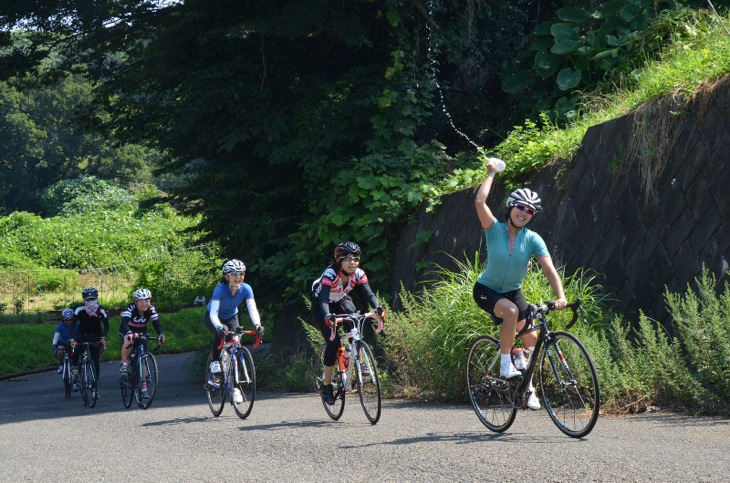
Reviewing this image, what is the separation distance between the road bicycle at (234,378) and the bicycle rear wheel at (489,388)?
10.7 ft

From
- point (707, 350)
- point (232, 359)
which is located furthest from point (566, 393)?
point (232, 359)

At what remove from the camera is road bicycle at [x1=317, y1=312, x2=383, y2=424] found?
9.61 m

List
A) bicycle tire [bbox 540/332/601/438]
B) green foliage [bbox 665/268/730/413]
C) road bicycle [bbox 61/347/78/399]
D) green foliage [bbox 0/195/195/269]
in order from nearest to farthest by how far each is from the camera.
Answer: bicycle tire [bbox 540/332/601/438]
green foliage [bbox 665/268/730/413]
road bicycle [bbox 61/347/78/399]
green foliage [bbox 0/195/195/269]

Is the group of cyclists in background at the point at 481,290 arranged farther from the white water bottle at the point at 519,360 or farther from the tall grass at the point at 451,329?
the tall grass at the point at 451,329

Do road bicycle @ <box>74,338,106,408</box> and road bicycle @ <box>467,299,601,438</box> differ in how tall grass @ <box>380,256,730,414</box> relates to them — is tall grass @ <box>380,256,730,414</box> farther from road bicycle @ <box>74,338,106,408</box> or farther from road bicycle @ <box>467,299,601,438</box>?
road bicycle @ <box>74,338,106,408</box>

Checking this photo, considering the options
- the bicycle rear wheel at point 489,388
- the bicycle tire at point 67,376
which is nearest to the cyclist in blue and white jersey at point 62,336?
the bicycle tire at point 67,376

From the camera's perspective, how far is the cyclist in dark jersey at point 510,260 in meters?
8.05

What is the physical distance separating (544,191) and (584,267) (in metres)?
1.51

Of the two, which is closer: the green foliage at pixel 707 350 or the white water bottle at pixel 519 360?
the white water bottle at pixel 519 360

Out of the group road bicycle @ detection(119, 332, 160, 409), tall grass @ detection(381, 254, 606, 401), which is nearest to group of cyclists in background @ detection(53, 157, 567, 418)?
road bicycle @ detection(119, 332, 160, 409)

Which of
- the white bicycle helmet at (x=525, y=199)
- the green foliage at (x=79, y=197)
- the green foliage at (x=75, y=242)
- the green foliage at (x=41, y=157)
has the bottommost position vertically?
the white bicycle helmet at (x=525, y=199)

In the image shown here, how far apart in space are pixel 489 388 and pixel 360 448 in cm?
125

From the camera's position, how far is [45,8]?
21609mm

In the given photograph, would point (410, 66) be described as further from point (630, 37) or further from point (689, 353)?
point (689, 353)
